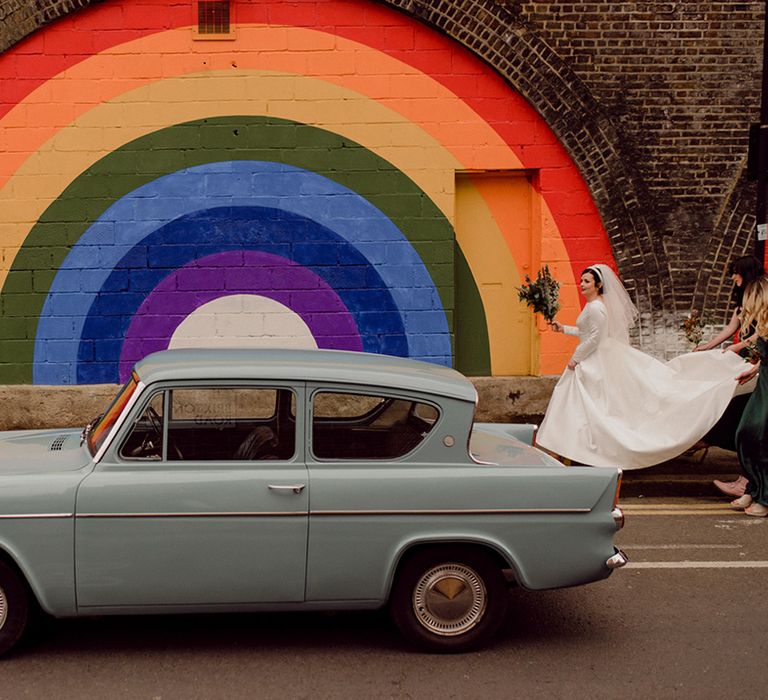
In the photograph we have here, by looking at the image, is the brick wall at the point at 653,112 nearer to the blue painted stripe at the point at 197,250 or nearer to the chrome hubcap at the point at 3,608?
the blue painted stripe at the point at 197,250

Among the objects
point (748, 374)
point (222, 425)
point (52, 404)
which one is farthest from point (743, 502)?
point (52, 404)

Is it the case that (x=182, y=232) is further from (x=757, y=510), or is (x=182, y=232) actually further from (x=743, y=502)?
(x=757, y=510)

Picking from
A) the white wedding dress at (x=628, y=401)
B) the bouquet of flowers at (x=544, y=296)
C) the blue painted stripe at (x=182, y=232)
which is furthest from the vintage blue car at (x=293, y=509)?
the blue painted stripe at (x=182, y=232)

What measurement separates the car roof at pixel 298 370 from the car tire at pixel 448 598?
82 cm

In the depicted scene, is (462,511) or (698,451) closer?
(462,511)

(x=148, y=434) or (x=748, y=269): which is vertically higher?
(x=748, y=269)

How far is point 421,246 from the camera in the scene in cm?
1062

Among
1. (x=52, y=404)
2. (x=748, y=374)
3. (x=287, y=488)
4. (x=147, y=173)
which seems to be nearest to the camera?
(x=287, y=488)

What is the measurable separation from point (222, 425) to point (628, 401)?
436cm

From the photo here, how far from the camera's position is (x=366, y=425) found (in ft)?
16.6

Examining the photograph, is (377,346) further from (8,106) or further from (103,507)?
(103,507)

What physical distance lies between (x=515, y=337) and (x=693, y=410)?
3.09 m

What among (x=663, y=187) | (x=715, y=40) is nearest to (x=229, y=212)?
(x=663, y=187)

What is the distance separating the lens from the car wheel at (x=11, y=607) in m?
4.66
